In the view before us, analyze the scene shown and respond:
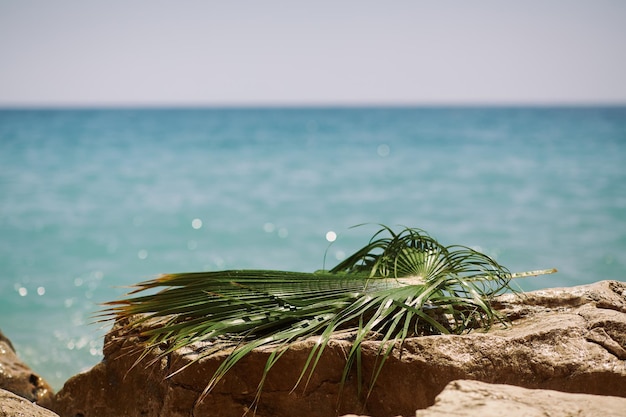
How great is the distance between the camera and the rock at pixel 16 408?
9.46 feet

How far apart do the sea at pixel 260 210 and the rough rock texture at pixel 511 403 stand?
146 cm

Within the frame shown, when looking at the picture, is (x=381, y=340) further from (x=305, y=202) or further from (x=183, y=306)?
(x=305, y=202)

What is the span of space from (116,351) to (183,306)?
1.41 feet

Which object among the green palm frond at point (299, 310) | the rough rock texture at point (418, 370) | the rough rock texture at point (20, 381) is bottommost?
the rough rock texture at point (20, 381)

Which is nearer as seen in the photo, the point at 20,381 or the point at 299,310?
the point at 299,310

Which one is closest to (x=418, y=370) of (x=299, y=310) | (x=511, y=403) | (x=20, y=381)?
(x=299, y=310)

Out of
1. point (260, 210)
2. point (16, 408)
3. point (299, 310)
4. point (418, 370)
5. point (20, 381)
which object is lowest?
point (20, 381)

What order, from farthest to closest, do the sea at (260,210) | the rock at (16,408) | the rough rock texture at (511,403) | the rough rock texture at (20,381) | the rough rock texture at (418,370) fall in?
the sea at (260,210) < the rough rock texture at (20,381) < the rock at (16,408) < the rough rock texture at (418,370) < the rough rock texture at (511,403)

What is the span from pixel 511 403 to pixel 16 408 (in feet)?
6.27

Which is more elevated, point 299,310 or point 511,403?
point 299,310

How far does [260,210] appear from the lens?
12.7m

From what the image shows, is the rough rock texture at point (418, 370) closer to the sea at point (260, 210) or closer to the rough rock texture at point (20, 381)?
the sea at point (260, 210)

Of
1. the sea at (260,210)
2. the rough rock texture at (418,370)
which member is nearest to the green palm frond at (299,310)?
the rough rock texture at (418,370)

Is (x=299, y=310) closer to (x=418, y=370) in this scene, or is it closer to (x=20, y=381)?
(x=418, y=370)
